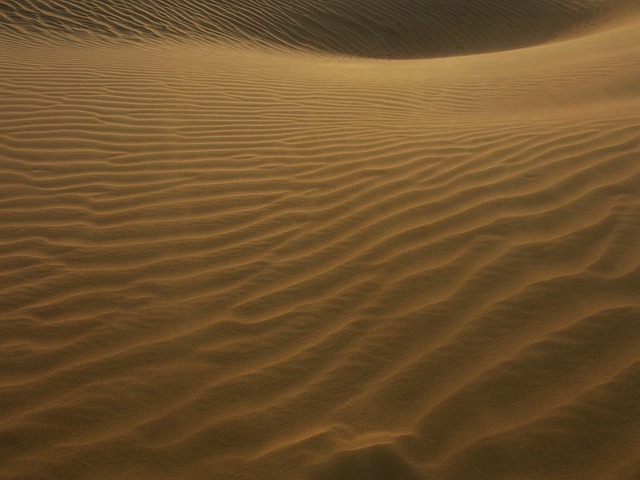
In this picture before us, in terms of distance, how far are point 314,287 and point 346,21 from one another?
1063 centimetres

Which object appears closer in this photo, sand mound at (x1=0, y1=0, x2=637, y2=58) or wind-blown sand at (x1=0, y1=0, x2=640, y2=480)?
wind-blown sand at (x1=0, y1=0, x2=640, y2=480)

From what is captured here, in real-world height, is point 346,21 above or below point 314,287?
above

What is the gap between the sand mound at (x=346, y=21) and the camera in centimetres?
977

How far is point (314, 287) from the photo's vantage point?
9.52ft

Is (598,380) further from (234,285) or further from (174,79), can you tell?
(174,79)

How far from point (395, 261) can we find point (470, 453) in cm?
118

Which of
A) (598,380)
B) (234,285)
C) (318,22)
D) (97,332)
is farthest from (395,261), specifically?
(318,22)

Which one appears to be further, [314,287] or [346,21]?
[346,21]

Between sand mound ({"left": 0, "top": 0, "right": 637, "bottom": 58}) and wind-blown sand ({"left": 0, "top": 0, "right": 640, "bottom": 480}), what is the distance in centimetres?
472

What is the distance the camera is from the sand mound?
9766mm

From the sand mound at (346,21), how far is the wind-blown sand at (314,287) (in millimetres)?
4717

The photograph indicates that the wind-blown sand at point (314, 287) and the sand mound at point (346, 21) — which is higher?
the sand mound at point (346, 21)

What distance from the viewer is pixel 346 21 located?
12.3m

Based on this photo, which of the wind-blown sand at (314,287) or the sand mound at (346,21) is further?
the sand mound at (346,21)
